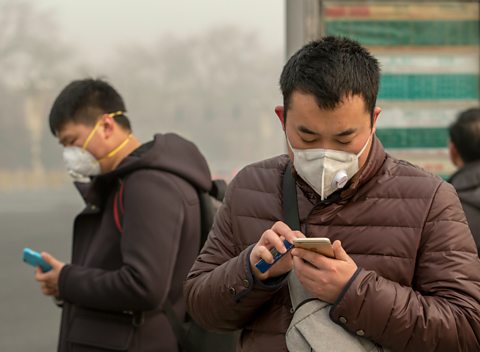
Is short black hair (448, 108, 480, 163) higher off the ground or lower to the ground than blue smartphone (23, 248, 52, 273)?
higher

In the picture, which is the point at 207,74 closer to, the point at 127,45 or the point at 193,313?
the point at 127,45

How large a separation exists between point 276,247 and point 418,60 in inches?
124

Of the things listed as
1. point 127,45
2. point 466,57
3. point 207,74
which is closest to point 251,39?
point 207,74

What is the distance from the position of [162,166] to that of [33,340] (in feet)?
11.4

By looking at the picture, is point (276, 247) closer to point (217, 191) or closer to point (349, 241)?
point (349, 241)

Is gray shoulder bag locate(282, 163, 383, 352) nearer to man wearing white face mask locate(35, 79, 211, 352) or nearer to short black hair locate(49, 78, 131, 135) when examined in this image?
man wearing white face mask locate(35, 79, 211, 352)

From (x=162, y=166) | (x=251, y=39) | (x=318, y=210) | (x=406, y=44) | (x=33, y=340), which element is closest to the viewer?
(x=318, y=210)

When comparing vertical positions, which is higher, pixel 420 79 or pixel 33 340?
pixel 420 79

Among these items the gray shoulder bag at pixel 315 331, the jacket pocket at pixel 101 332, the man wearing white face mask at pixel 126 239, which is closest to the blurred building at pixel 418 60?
the man wearing white face mask at pixel 126 239

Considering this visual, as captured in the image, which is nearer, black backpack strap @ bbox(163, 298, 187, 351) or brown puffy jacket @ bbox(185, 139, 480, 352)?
brown puffy jacket @ bbox(185, 139, 480, 352)

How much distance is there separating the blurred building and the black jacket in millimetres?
1135

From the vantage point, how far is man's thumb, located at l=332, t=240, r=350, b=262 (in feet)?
→ 5.27

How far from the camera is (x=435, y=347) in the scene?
163 cm

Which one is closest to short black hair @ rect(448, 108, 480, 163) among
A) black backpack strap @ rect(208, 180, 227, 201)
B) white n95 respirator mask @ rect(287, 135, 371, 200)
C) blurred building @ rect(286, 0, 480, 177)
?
blurred building @ rect(286, 0, 480, 177)
